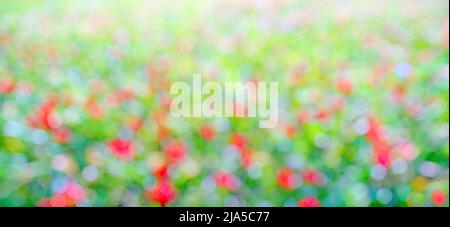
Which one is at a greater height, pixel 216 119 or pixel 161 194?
pixel 216 119

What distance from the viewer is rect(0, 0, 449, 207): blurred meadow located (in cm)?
143

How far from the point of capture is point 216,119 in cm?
145

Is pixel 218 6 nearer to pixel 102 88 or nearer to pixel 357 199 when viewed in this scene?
pixel 102 88

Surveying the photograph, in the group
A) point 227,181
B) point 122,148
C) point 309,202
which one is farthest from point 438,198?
point 122,148

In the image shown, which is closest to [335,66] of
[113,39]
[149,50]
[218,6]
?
[218,6]

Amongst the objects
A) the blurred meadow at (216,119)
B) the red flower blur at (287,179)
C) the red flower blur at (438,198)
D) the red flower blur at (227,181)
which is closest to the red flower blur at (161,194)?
the blurred meadow at (216,119)

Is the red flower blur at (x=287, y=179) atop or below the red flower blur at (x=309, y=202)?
atop

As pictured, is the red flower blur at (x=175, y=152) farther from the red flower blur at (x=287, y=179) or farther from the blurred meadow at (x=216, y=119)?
the red flower blur at (x=287, y=179)

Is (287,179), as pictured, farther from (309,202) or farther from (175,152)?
(175,152)

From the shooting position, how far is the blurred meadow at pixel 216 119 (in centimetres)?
143

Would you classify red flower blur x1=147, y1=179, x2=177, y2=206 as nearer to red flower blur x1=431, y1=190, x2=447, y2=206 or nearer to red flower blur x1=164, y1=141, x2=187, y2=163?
red flower blur x1=164, y1=141, x2=187, y2=163

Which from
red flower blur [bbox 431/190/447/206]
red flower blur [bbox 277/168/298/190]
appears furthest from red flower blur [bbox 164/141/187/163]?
red flower blur [bbox 431/190/447/206]
